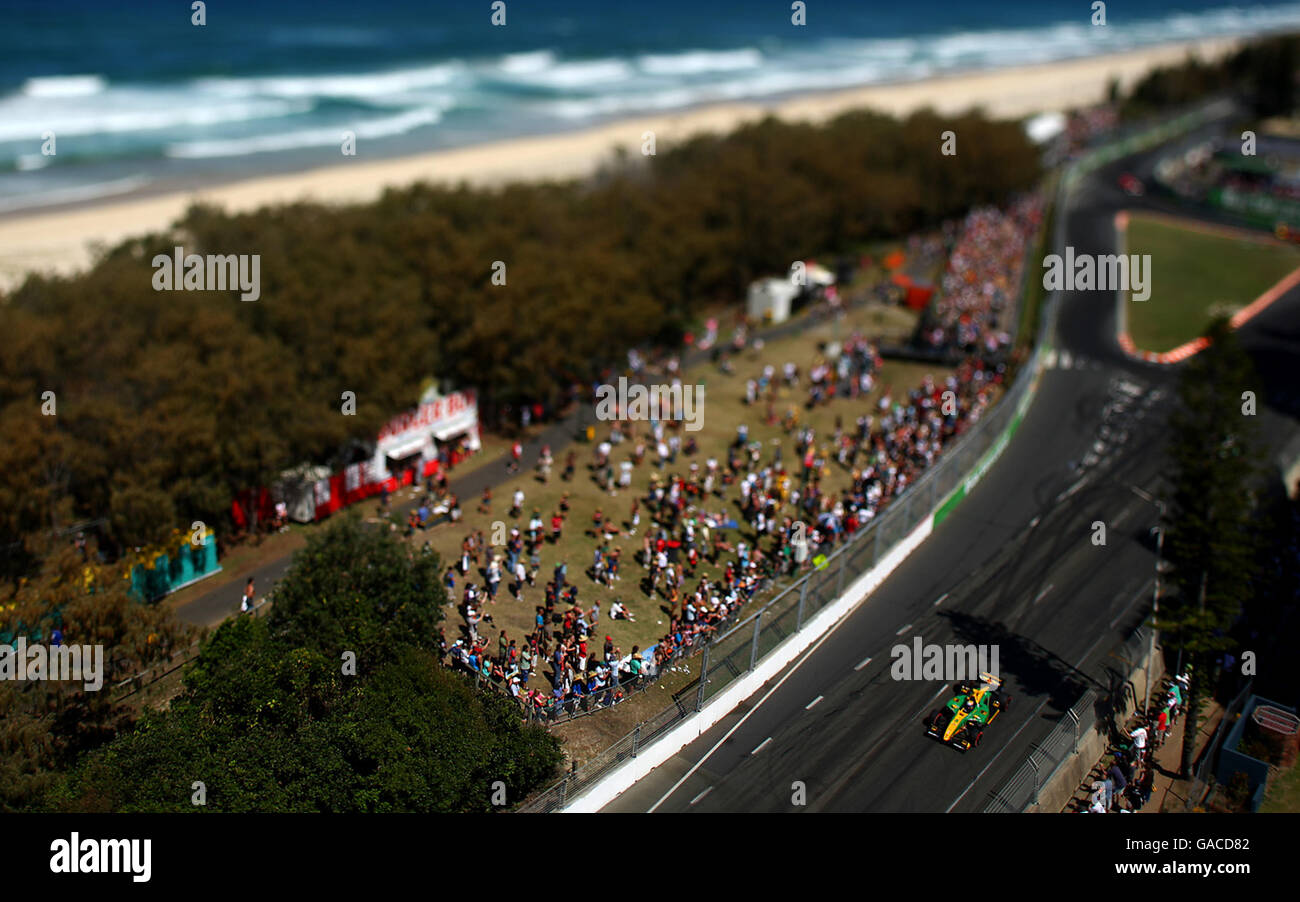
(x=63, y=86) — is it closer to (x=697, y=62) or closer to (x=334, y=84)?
(x=334, y=84)

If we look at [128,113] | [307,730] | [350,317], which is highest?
[128,113]

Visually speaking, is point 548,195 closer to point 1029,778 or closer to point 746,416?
point 746,416

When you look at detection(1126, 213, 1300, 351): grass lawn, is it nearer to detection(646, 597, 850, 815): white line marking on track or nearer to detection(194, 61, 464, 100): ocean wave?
detection(646, 597, 850, 815): white line marking on track


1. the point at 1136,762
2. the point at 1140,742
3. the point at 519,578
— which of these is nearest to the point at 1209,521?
the point at 1140,742

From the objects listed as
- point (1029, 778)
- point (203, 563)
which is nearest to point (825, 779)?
point (1029, 778)

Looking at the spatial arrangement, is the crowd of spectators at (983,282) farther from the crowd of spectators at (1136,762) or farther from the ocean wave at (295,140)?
the ocean wave at (295,140)

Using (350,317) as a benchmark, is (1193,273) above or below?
below
